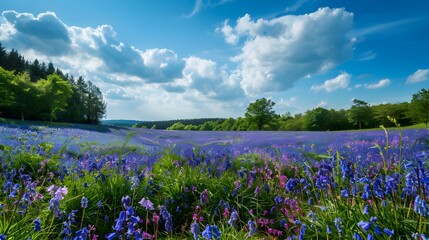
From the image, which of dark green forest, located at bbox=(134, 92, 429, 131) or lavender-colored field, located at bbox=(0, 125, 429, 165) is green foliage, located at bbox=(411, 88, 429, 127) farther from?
lavender-colored field, located at bbox=(0, 125, 429, 165)

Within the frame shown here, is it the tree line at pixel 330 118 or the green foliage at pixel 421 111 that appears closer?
the green foliage at pixel 421 111

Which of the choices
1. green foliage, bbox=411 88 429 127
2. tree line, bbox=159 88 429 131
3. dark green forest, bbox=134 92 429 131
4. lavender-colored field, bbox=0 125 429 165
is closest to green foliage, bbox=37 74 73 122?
dark green forest, bbox=134 92 429 131

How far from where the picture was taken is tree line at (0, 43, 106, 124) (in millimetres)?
31939

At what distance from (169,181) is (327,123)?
51.1m

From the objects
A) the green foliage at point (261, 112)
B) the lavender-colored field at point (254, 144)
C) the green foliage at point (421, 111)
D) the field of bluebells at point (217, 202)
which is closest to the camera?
the field of bluebells at point (217, 202)

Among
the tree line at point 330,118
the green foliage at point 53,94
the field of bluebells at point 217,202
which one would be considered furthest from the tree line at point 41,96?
the tree line at point 330,118

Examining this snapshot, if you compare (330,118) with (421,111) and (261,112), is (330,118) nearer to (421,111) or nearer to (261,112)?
(261,112)

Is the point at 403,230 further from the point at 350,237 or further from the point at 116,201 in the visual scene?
the point at 116,201

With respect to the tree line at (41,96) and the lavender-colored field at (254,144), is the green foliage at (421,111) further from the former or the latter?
the tree line at (41,96)

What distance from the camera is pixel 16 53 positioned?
77500 millimetres

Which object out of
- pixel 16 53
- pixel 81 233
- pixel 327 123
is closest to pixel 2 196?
pixel 81 233

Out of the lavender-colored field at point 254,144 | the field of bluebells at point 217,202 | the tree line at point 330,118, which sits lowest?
the field of bluebells at point 217,202

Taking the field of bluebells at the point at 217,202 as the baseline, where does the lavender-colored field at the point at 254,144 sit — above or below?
above

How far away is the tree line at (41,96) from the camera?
31939 millimetres
